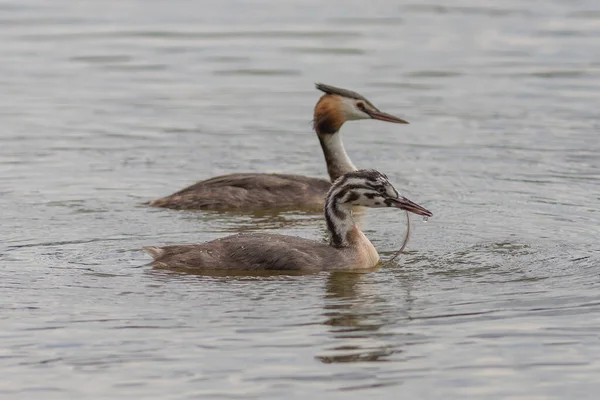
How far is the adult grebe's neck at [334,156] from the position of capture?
16.0 metres

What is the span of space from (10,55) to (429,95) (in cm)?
709

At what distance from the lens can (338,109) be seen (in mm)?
16156

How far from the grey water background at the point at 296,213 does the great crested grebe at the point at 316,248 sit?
216 millimetres

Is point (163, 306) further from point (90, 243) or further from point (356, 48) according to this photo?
point (356, 48)

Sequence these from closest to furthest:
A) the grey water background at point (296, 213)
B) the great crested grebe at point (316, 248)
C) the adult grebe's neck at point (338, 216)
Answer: the grey water background at point (296, 213) < the great crested grebe at point (316, 248) < the adult grebe's neck at point (338, 216)

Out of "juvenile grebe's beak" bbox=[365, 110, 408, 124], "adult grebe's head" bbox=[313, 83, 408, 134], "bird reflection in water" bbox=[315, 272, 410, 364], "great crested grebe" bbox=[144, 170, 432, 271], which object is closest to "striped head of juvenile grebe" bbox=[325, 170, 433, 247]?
"great crested grebe" bbox=[144, 170, 432, 271]

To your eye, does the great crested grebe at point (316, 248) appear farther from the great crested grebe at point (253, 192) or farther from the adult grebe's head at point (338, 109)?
the adult grebe's head at point (338, 109)

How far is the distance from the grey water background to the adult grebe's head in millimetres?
764

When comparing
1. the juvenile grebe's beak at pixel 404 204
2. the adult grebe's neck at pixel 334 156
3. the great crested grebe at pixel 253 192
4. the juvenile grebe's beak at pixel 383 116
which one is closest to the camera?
the juvenile grebe's beak at pixel 404 204

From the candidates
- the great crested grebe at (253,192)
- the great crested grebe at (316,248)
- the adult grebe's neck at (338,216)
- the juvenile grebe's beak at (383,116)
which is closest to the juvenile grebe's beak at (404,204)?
the great crested grebe at (316,248)

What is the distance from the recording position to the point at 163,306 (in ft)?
34.3

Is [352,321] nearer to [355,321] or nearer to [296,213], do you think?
[355,321]

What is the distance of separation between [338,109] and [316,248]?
4.52m

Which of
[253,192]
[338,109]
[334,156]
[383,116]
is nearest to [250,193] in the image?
[253,192]
